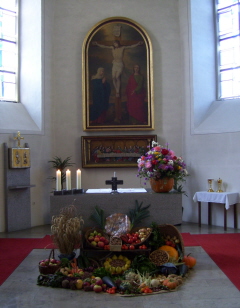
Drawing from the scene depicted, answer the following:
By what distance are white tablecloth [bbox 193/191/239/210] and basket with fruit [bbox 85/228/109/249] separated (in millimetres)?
4464

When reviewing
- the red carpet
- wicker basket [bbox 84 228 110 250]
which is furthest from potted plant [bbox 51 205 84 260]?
the red carpet

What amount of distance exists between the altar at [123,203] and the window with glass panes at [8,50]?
597cm

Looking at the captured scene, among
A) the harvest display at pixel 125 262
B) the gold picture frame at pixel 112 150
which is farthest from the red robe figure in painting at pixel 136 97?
the harvest display at pixel 125 262

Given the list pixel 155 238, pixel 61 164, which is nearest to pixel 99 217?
pixel 155 238

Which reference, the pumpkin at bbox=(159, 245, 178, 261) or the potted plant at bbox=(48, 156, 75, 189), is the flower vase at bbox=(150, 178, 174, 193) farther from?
the potted plant at bbox=(48, 156, 75, 189)

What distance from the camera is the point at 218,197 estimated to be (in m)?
10.3

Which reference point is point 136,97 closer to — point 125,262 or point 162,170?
point 162,170

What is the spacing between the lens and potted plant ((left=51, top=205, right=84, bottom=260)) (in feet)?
20.3

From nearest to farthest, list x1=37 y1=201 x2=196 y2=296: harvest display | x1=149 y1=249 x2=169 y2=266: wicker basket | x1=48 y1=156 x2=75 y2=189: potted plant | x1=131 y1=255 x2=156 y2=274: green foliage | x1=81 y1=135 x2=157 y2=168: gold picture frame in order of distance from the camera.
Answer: x1=37 y1=201 x2=196 y2=296: harvest display < x1=131 y1=255 x2=156 y2=274: green foliage < x1=149 y1=249 x2=169 y2=266: wicker basket < x1=48 y1=156 x2=75 y2=189: potted plant < x1=81 y1=135 x2=157 y2=168: gold picture frame

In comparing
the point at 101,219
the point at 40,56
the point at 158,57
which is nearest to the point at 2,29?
the point at 40,56

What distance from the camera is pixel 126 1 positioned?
1206 cm

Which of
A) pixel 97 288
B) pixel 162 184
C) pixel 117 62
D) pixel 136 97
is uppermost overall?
pixel 117 62

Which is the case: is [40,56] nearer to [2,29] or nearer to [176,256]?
[2,29]

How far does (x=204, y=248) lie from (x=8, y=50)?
8.06m
